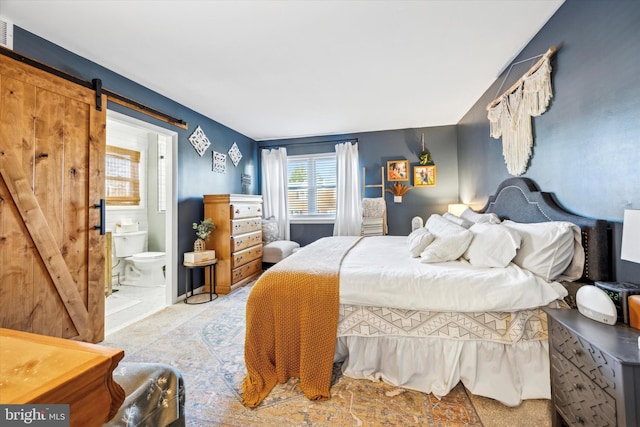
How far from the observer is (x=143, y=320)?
276 centimetres

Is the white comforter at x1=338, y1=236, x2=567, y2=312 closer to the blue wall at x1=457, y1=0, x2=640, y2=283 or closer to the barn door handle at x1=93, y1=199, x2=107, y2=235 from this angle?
the blue wall at x1=457, y1=0, x2=640, y2=283

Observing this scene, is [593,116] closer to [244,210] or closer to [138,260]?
[244,210]

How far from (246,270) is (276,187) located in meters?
1.82

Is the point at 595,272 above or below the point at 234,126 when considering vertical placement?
below

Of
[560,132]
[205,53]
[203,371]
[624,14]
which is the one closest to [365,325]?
[203,371]

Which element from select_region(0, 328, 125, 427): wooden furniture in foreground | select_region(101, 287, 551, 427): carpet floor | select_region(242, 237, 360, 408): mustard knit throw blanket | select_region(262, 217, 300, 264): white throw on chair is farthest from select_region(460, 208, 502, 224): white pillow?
select_region(262, 217, 300, 264): white throw on chair

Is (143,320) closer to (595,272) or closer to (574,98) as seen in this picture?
(595,272)

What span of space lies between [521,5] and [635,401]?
7.41 ft

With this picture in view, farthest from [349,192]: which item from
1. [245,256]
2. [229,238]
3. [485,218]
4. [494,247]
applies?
[494,247]

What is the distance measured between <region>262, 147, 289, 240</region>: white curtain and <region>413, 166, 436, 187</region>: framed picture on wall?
2.40m

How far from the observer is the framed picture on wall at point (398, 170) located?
14.7ft

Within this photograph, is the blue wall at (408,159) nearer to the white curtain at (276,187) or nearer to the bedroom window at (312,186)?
the bedroom window at (312,186)

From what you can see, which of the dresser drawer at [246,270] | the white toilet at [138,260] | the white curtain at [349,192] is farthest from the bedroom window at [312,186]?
the white toilet at [138,260]

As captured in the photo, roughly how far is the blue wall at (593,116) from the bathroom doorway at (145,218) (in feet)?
12.4
